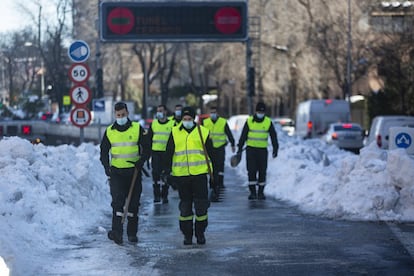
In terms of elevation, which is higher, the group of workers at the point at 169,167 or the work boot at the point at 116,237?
the group of workers at the point at 169,167

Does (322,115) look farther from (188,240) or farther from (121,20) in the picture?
(188,240)

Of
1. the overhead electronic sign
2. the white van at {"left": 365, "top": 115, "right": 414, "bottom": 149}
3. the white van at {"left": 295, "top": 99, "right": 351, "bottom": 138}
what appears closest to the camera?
the white van at {"left": 365, "top": 115, "right": 414, "bottom": 149}

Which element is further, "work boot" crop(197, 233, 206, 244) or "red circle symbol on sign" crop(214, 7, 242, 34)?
"red circle symbol on sign" crop(214, 7, 242, 34)

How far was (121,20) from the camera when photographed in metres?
33.3

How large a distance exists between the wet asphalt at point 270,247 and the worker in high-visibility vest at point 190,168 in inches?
10.4

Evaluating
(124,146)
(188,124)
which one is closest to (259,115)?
(124,146)

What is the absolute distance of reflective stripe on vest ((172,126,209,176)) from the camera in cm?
1161

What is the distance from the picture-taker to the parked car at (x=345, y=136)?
40.4 meters

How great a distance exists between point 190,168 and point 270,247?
1.30m

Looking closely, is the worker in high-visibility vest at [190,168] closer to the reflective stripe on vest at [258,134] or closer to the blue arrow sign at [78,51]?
the reflective stripe on vest at [258,134]

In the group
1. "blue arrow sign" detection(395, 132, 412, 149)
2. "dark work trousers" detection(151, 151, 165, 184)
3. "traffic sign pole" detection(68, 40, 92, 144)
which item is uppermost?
"traffic sign pole" detection(68, 40, 92, 144)

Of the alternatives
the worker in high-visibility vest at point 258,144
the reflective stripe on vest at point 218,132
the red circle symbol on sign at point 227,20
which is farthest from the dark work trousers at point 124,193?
the red circle symbol on sign at point 227,20

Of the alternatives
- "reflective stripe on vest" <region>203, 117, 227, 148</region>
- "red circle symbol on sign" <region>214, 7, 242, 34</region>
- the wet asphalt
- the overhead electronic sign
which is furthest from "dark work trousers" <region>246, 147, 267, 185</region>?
"red circle symbol on sign" <region>214, 7, 242, 34</region>

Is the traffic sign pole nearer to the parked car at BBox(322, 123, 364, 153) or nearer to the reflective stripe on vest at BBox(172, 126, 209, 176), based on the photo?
the reflective stripe on vest at BBox(172, 126, 209, 176)
